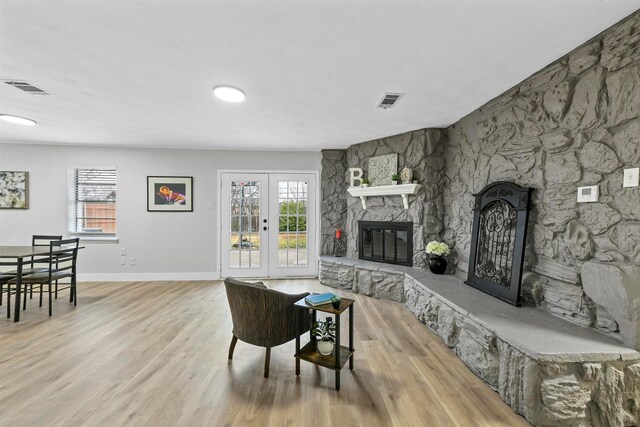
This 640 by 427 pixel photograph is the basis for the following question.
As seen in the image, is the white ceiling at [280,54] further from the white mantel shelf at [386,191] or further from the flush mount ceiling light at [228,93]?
the white mantel shelf at [386,191]

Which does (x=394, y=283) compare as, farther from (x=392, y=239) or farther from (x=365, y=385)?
(x=365, y=385)

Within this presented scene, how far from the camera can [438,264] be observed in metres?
3.36

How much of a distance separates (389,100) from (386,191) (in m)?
1.55

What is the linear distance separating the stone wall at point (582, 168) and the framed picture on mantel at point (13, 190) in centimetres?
717

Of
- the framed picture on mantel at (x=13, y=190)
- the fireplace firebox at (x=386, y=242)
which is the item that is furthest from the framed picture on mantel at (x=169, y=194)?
the fireplace firebox at (x=386, y=242)

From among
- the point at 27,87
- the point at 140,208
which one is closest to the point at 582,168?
the point at 27,87

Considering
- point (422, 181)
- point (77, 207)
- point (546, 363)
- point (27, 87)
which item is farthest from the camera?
point (77, 207)

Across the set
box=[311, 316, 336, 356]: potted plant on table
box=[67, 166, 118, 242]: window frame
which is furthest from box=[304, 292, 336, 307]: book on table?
box=[67, 166, 118, 242]: window frame

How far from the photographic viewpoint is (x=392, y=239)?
4098mm

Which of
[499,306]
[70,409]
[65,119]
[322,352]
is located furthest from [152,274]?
[499,306]

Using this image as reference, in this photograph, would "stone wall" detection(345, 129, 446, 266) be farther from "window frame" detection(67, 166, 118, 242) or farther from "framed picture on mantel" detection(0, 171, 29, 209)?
"framed picture on mantel" detection(0, 171, 29, 209)

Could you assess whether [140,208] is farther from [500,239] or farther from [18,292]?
[500,239]

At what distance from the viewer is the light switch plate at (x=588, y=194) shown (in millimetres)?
1812

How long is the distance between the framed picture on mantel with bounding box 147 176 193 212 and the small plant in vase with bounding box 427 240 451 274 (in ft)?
13.4
